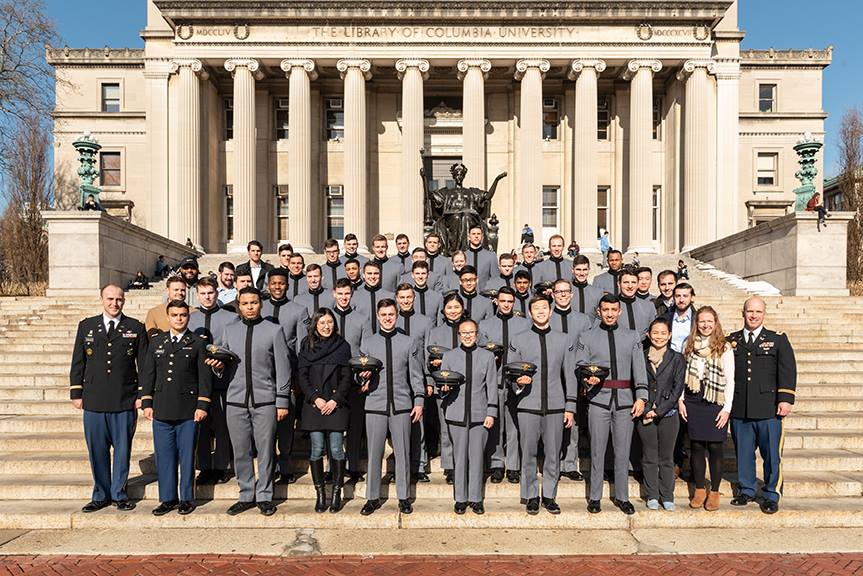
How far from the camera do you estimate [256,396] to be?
6125mm

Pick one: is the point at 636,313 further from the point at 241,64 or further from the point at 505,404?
the point at 241,64

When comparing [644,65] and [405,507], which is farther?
[644,65]

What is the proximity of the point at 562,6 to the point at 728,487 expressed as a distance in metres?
27.3

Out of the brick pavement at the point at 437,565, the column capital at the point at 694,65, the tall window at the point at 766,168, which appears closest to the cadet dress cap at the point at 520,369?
the brick pavement at the point at 437,565

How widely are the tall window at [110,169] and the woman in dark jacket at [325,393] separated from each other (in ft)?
116

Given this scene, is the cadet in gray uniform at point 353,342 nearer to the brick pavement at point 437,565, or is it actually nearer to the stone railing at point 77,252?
the brick pavement at point 437,565

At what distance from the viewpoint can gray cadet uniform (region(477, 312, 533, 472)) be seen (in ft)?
21.9

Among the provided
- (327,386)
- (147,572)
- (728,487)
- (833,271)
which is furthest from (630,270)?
(833,271)

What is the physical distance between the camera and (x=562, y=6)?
93.4 ft

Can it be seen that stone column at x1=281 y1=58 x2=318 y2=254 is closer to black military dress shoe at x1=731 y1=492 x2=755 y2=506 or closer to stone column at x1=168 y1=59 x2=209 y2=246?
stone column at x1=168 y1=59 x2=209 y2=246

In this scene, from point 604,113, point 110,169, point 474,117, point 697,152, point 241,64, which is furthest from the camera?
point 110,169

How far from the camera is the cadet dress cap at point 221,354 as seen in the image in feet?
19.6

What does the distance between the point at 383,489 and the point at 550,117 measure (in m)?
30.1

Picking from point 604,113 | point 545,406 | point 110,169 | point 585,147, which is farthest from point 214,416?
point 110,169
